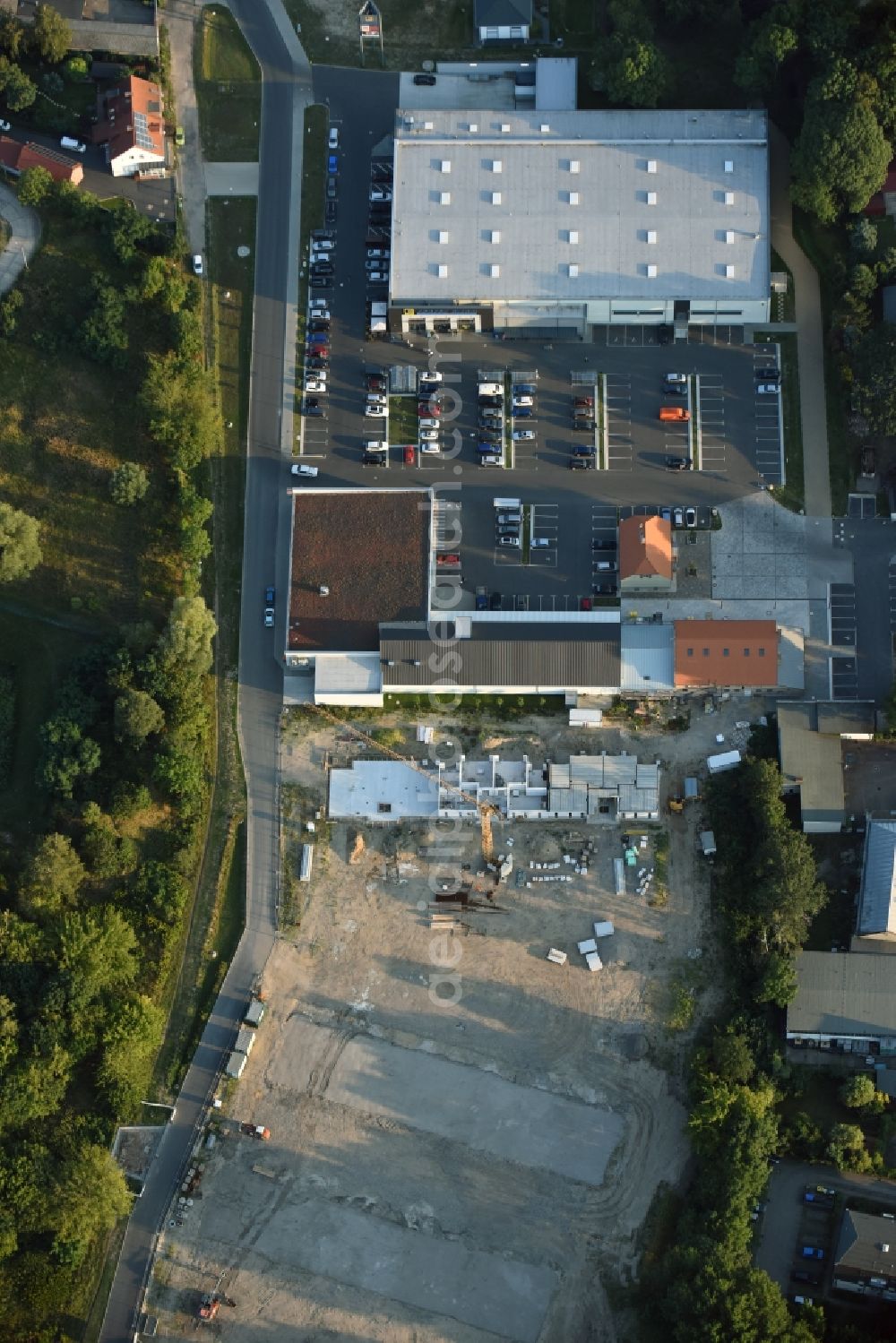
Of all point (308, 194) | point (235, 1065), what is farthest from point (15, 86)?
point (235, 1065)

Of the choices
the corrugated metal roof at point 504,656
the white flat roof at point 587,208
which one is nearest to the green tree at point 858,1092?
the corrugated metal roof at point 504,656

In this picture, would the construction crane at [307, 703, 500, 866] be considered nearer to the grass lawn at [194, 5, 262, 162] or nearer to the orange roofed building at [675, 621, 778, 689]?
the orange roofed building at [675, 621, 778, 689]

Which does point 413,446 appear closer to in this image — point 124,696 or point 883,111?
point 124,696

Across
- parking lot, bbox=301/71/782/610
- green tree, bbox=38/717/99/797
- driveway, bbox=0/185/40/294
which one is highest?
driveway, bbox=0/185/40/294

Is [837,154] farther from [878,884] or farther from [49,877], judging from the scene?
[49,877]

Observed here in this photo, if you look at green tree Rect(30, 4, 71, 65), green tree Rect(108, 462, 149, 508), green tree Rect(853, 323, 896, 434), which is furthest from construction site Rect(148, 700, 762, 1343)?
green tree Rect(30, 4, 71, 65)

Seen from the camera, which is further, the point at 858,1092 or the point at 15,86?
the point at 15,86
